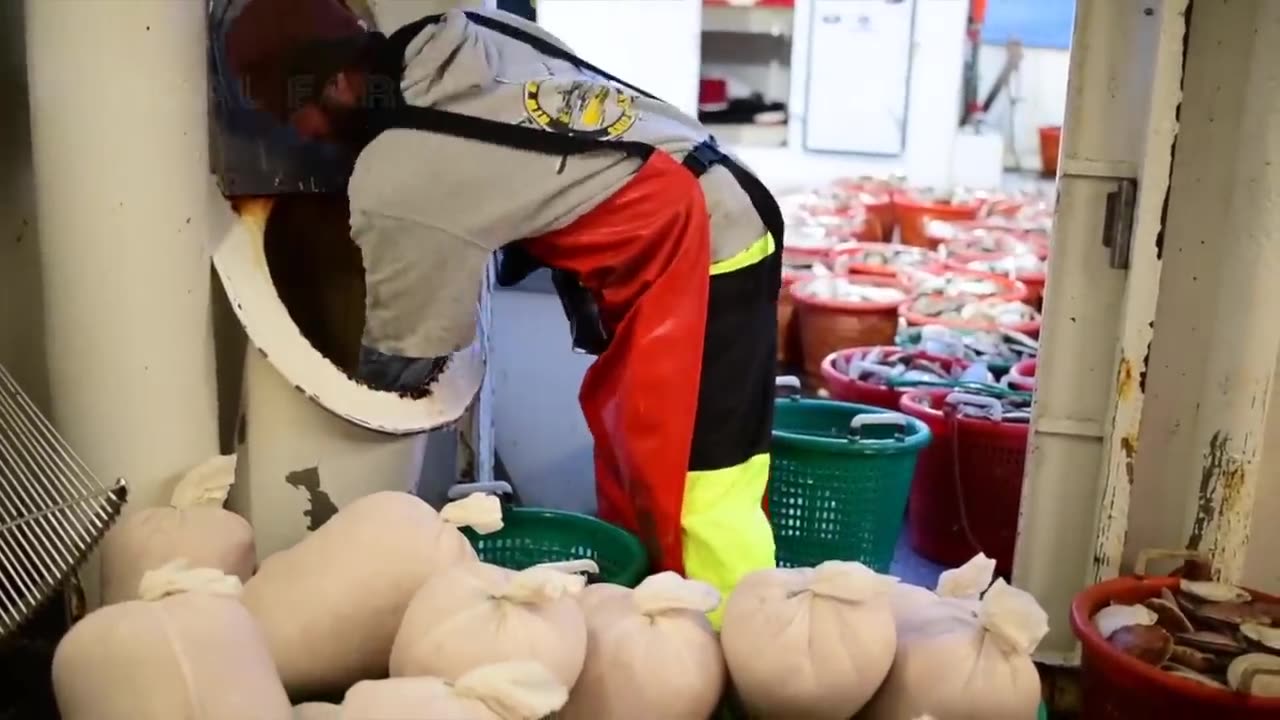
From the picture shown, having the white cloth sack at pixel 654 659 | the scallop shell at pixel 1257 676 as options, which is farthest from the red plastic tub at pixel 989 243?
the white cloth sack at pixel 654 659

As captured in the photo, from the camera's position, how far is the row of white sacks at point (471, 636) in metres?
0.86

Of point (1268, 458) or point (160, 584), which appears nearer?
point (160, 584)

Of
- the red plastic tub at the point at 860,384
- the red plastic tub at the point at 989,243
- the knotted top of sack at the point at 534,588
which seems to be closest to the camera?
the knotted top of sack at the point at 534,588

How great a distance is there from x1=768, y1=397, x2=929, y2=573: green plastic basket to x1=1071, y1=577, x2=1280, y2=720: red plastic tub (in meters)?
0.44

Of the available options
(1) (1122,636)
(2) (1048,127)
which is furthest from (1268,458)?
(2) (1048,127)

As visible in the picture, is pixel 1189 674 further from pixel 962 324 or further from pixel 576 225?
pixel 962 324

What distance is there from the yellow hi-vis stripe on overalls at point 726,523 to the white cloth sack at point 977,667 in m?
0.37

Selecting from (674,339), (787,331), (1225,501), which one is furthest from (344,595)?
(787,331)

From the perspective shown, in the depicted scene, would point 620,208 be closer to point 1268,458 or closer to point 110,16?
point 110,16

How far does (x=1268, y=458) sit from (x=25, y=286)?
1.51 metres

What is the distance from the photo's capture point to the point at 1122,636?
1244mm

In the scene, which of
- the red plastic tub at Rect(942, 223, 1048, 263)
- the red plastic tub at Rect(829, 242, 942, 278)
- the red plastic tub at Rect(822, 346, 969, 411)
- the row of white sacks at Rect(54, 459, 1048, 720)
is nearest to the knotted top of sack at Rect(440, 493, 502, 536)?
the row of white sacks at Rect(54, 459, 1048, 720)

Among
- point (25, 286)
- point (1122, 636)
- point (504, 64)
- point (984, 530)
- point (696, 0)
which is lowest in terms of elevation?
point (984, 530)

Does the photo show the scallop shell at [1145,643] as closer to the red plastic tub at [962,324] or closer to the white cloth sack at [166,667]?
the white cloth sack at [166,667]
